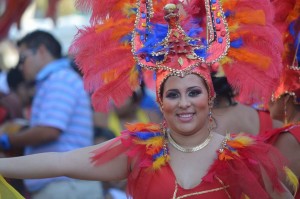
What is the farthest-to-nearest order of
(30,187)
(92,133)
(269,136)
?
(92,133)
(30,187)
(269,136)

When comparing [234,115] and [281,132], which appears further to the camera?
[234,115]

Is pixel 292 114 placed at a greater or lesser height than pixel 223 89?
lesser

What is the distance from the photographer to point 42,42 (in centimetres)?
805

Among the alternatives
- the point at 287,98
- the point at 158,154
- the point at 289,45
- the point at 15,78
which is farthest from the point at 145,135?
the point at 15,78

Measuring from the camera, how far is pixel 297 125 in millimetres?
5344

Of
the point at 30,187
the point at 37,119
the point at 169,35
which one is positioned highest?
the point at 169,35

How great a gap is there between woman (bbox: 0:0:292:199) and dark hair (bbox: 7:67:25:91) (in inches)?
154

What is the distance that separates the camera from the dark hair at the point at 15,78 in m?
8.62

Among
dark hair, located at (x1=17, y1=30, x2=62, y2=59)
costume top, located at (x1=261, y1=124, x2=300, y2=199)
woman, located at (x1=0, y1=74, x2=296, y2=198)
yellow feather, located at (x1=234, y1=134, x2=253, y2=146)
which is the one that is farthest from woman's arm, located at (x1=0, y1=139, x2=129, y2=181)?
dark hair, located at (x1=17, y1=30, x2=62, y2=59)

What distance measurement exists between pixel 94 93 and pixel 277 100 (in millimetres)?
1493

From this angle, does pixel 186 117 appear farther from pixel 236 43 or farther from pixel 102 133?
pixel 102 133

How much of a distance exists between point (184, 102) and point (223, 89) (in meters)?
1.29

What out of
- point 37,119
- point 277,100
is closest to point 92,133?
point 37,119

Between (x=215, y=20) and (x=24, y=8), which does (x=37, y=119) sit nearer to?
(x=24, y=8)
